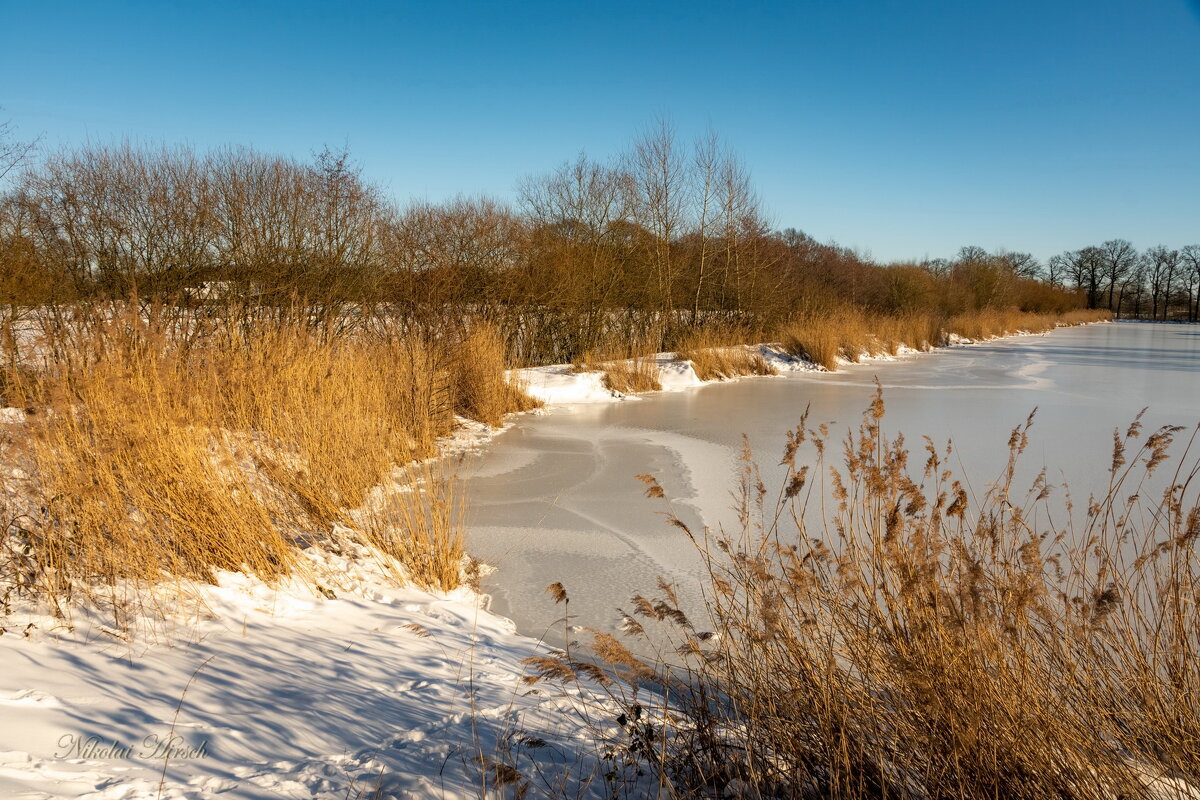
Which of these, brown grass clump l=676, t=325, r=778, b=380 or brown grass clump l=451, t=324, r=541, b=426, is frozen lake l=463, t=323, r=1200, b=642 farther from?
brown grass clump l=676, t=325, r=778, b=380

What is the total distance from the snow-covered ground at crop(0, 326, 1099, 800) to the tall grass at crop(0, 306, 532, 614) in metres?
0.24

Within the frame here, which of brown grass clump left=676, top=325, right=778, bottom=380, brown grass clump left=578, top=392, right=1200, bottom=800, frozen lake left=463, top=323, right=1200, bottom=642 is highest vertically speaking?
brown grass clump left=676, top=325, right=778, bottom=380

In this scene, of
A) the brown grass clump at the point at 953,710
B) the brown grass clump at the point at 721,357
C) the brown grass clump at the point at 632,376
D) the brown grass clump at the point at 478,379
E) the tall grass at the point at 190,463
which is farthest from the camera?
the brown grass clump at the point at 721,357

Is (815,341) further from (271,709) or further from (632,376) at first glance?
(271,709)

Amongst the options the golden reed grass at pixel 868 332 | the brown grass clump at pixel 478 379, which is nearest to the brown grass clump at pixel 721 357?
the golden reed grass at pixel 868 332

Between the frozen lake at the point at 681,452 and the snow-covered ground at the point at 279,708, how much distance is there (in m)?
0.81

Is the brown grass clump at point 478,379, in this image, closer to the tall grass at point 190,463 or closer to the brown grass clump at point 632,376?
the tall grass at point 190,463

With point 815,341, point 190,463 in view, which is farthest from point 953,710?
point 815,341

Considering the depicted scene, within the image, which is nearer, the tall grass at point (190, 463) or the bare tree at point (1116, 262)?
the tall grass at point (190, 463)

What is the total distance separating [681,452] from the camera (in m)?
7.45

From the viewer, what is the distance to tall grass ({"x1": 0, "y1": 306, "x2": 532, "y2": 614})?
2949mm

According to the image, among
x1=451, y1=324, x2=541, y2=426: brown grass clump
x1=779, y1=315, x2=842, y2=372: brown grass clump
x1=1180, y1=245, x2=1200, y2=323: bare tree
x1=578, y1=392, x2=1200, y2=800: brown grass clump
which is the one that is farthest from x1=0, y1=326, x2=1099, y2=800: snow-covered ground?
x1=1180, y1=245, x2=1200, y2=323: bare tree

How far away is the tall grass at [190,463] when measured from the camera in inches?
116

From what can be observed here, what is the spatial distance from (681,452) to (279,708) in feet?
18.2
